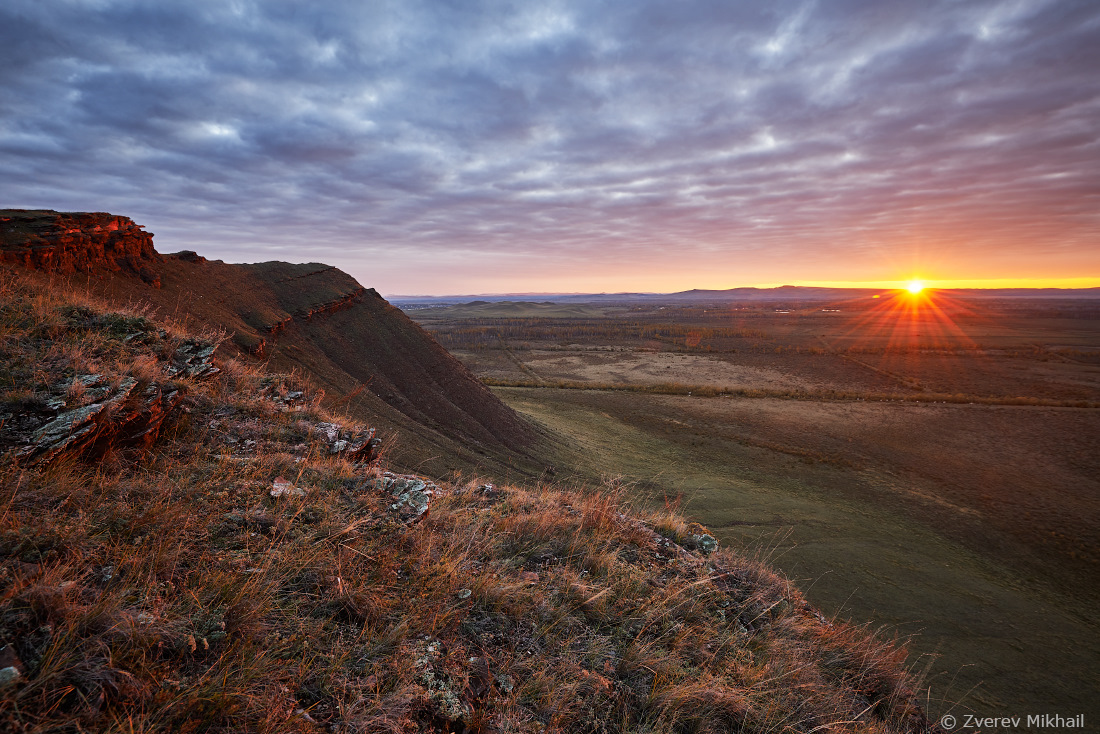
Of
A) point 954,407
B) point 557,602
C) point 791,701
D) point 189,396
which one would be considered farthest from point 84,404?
point 954,407

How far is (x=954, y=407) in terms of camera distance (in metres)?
28.0

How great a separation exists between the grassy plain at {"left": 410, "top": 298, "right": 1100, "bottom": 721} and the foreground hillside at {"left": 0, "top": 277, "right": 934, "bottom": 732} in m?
5.04

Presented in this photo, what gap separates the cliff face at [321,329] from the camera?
34.2 ft

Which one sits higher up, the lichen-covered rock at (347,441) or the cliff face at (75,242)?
the cliff face at (75,242)

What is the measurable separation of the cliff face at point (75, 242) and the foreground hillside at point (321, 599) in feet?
18.6

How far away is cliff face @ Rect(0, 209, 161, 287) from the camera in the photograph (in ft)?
30.9

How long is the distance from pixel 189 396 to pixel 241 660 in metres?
4.94

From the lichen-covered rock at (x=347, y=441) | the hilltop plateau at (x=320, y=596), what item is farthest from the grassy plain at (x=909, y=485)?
A: the lichen-covered rock at (x=347, y=441)

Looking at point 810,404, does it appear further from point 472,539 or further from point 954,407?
point 472,539

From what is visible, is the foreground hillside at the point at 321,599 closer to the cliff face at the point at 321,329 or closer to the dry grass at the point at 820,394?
the cliff face at the point at 321,329

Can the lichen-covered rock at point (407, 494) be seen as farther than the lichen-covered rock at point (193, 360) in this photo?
No

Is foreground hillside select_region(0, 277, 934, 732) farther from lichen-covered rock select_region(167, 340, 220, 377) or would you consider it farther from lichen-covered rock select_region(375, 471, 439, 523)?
lichen-covered rock select_region(167, 340, 220, 377)

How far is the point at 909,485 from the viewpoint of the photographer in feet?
54.0

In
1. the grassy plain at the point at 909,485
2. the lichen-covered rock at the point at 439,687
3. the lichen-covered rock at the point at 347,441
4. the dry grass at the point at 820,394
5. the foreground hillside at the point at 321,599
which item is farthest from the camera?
the dry grass at the point at 820,394
